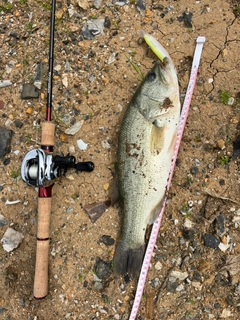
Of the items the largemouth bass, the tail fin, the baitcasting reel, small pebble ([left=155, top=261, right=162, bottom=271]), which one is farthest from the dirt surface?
the baitcasting reel

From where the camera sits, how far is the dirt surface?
3.47m

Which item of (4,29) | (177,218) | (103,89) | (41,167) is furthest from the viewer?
(4,29)

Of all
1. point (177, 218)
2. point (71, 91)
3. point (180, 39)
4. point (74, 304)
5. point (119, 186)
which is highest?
point (180, 39)

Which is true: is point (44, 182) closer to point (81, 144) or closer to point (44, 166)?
point (44, 166)

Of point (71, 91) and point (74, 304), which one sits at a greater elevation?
point (71, 91)

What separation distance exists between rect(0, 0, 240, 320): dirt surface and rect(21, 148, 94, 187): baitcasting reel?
399 millimetres

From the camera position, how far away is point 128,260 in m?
3.43

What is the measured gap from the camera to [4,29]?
4086 mm

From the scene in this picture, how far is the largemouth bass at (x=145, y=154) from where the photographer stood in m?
3.31

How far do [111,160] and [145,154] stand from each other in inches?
21.7

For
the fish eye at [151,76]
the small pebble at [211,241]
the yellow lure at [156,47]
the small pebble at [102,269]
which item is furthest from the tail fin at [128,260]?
the yellow lure at [156,47]

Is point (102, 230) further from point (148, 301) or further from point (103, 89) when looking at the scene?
point (103, 89)

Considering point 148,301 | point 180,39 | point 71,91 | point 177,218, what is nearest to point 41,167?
point 71,91

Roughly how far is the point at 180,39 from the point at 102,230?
7.82 ft
